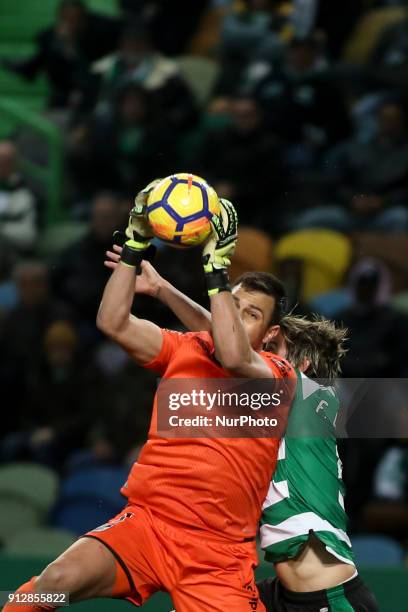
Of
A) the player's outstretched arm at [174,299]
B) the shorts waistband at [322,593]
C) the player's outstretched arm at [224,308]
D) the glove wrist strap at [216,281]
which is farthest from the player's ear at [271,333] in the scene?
the shorts waistband at [322,593]

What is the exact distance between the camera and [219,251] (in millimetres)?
4125

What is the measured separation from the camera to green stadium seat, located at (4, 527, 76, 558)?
7.06 m

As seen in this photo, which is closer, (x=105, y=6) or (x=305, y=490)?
(x=305, y=490)

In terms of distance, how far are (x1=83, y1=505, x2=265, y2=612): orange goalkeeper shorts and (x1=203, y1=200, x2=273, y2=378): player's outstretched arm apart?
610 mm

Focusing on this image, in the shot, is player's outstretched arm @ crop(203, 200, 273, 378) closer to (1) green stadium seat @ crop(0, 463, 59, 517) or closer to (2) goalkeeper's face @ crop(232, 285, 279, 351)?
(2) goalkeeper's face @ crop(232, 285, 279, 351)

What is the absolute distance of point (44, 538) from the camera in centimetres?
727

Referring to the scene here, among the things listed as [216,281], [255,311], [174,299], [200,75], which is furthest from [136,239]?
[200,75]

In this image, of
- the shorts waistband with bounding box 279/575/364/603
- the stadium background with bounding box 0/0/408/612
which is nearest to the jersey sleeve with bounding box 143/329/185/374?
the shorts waistband with bounding box 279/575/364/603

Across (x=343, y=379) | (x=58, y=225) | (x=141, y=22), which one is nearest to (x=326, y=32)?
(x=141, y=22)

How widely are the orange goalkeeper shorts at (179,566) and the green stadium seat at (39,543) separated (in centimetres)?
273

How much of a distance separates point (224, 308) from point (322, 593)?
1067 mm

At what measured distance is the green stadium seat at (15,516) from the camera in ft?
25.0

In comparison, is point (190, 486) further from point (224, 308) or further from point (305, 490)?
point (224, 308)

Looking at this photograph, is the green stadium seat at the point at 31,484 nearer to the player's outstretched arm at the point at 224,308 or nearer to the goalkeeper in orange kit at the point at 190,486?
the goalkeeper in orange kit at the point at 190,486
